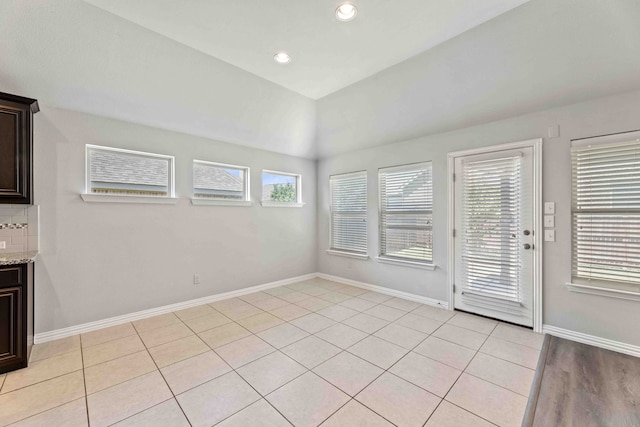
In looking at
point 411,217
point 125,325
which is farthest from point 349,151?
point 125,325

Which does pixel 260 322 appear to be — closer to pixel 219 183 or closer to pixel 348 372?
pixel 348 372

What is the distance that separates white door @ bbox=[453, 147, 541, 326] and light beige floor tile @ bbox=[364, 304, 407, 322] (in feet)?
2.74

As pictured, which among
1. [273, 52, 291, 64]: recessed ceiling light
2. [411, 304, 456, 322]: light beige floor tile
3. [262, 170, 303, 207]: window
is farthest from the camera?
[262, 170, 303, 207]: window

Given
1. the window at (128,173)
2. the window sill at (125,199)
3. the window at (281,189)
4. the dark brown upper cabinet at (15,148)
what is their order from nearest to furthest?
the dark brown upper cabinet at (15,148), the window sill at (125,199), the window at (128,173), the window at (281,189)

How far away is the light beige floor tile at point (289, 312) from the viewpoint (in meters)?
3.45

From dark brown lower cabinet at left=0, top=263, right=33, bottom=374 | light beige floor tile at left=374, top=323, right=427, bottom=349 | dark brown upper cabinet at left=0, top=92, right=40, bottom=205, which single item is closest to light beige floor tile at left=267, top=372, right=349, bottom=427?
light beige floor tile at left=374, top=323, right=427, bottom=349

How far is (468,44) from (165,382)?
4061mm

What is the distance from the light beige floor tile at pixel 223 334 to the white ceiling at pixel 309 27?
3.09 metres

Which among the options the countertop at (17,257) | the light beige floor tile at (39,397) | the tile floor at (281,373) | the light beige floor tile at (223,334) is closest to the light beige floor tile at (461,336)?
the tile floor at (281,373)

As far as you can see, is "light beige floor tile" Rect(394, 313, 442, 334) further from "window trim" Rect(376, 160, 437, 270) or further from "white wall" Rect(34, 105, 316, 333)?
"white wall" Rect(34, 105, 316, 333)

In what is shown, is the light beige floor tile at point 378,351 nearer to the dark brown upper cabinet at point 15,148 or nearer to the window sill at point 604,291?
the window sill at point 604,291

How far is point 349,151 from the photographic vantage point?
4953 mm

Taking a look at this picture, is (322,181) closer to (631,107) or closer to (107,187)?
(107,187)

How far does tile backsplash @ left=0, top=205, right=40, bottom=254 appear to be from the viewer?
8.52 feet
